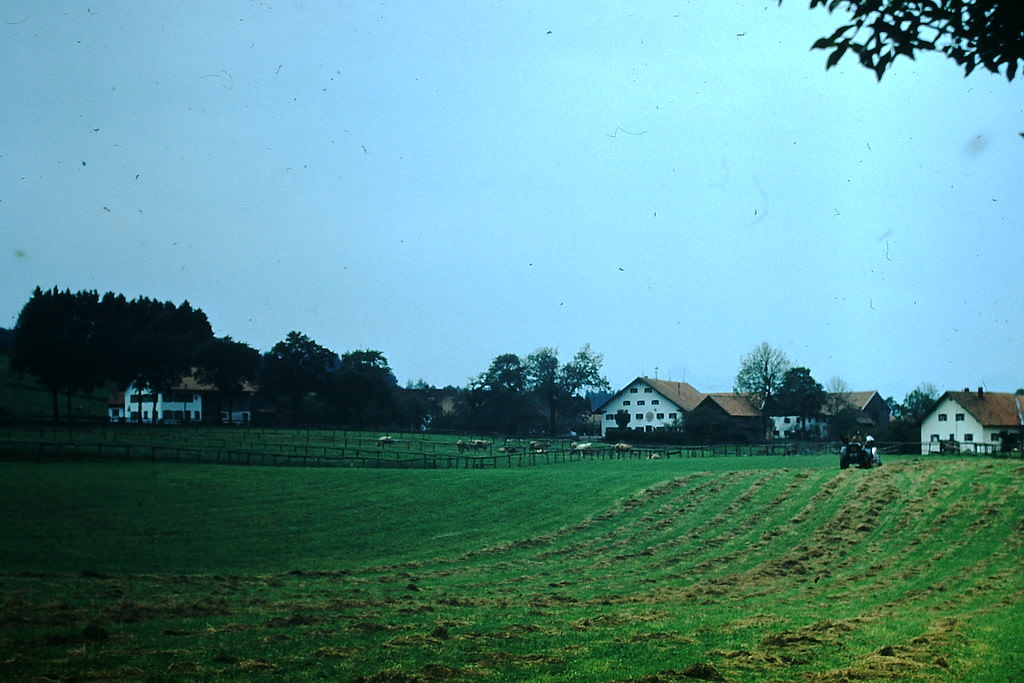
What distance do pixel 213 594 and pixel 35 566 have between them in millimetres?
4543

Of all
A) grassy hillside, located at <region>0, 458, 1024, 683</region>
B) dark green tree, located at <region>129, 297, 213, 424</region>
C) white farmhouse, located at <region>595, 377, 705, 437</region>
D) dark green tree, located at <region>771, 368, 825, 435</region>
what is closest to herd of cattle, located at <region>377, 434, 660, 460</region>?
grassy hillside, located at <region>0, 458, 1024, 683</region>

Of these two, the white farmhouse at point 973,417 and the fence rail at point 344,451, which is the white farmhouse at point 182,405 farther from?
the white farmhouse at point 973,417

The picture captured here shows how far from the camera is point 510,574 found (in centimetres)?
2333

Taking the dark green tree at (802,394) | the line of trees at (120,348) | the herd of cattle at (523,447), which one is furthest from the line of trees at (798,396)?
the line of trees at (120,348)

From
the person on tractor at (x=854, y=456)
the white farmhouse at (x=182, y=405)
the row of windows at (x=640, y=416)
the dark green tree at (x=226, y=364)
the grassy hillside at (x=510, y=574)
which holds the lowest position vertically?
the grassy hillside at (x=510, y=574)

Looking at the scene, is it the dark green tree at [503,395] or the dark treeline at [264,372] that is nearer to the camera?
the dark treeline at [264,372]

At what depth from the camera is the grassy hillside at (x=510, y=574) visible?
11.5 metres

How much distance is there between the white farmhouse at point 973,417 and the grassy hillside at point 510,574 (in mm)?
42717

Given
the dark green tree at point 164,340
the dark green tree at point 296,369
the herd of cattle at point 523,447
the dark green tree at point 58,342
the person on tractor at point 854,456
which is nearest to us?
the dark green tree at point 58,342

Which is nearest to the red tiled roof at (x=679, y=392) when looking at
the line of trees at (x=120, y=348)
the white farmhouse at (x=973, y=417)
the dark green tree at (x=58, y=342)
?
the white farmhouse at (x=973, y=417)

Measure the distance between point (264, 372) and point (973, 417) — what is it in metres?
61.6

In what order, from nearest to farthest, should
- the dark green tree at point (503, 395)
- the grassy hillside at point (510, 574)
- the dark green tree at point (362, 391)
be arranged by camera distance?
the grassy hillside at point (510, 574), the dark green tree at point (362, 391), the dark green tree at point (503, 395)

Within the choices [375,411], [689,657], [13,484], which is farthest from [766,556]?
[375,411]

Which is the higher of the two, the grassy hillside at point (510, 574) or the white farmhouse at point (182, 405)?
the white farmhouse at point (182, 405)
